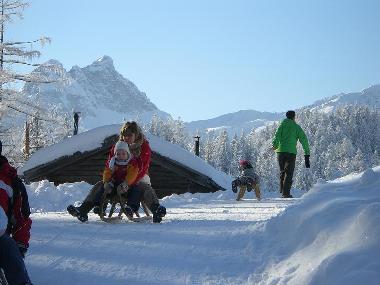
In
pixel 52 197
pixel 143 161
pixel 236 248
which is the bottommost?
pixel 236 248

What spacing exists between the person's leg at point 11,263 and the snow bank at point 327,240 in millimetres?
1794

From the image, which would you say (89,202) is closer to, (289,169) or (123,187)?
(123,187)

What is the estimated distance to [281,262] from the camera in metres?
4.14

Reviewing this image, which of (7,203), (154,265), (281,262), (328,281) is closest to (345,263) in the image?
(328,281)

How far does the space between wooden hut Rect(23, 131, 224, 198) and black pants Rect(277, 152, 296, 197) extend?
11.4 feet

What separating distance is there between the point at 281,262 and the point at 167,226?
2365 millimetres

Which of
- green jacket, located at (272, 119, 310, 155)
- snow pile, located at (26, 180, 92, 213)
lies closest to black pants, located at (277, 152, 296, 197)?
green jacket, located at (272, 119, 310, 155)

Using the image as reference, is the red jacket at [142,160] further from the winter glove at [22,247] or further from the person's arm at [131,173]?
the winter glove at [22,247]

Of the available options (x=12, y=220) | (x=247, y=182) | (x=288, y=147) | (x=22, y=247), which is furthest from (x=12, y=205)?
(x=288, y=147)

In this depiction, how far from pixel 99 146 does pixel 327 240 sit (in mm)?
11768

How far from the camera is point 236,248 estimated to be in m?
4.87

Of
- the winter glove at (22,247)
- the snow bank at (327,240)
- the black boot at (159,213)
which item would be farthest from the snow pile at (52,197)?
the winter glove at (22,247)

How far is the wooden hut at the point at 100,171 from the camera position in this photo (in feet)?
48.8

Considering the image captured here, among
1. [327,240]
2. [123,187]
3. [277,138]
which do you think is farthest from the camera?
[277,138]
